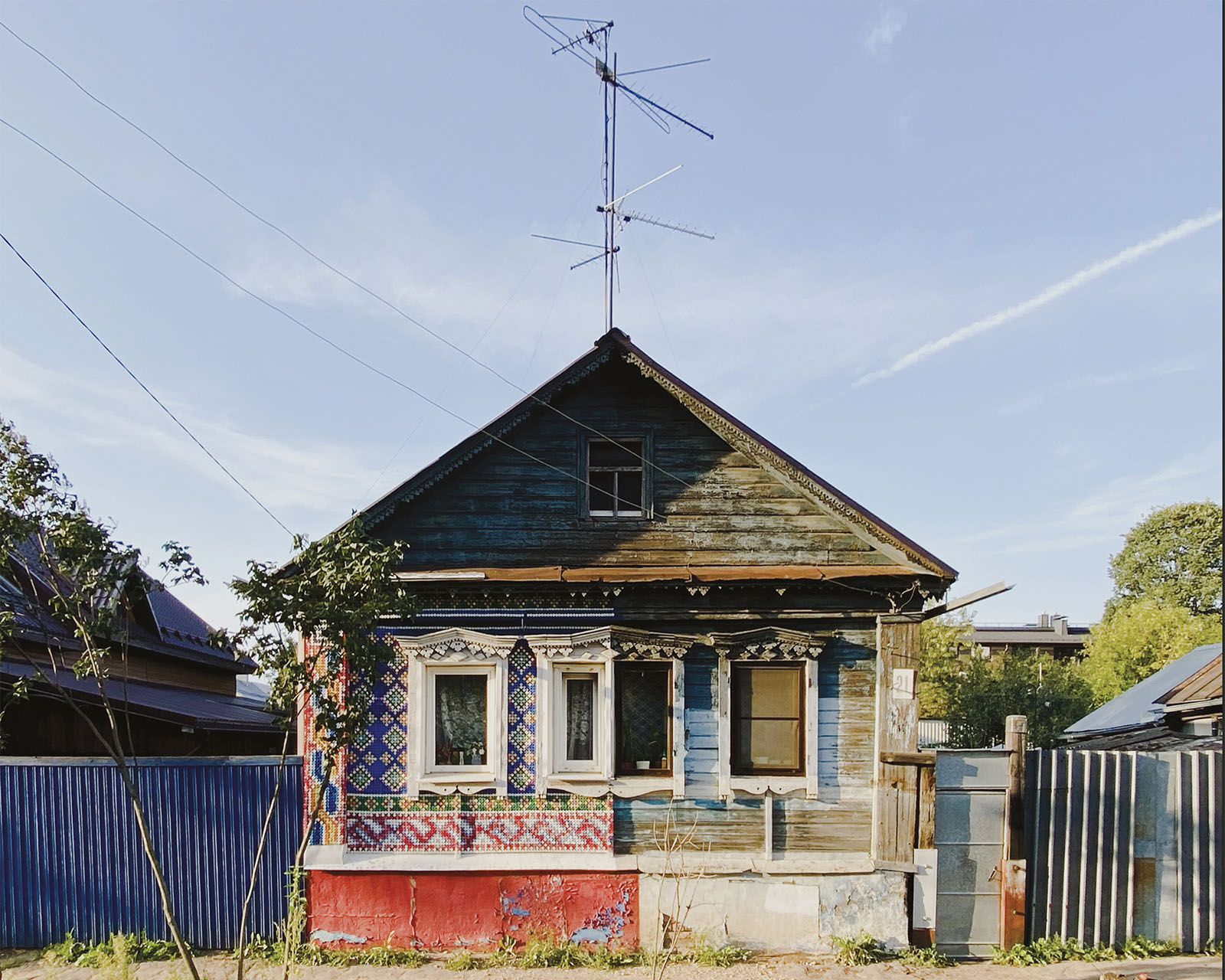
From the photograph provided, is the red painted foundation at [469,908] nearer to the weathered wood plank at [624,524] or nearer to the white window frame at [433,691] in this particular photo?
the white window frame at [433,691]

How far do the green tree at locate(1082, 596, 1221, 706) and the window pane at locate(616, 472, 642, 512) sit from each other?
26.2 meters

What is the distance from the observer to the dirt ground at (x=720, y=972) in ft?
27.4

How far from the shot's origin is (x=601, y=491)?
10078 millimetres

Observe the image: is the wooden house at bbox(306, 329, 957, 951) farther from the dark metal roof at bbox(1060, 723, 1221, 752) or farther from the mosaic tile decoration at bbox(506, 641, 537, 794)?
the dark metal roof at bbox(1060, 723, 1221, 752)

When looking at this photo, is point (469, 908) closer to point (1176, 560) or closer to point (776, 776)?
point (776, 776)

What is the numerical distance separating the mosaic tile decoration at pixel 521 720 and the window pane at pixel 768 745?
7.57ft

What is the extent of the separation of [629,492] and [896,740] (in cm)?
406

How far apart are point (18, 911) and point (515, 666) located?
580 centimetres

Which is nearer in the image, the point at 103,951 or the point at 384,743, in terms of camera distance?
the point at 103,951

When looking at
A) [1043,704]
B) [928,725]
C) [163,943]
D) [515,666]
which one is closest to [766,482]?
[515,666]

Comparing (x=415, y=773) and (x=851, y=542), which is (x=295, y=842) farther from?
(x=851, y=542)

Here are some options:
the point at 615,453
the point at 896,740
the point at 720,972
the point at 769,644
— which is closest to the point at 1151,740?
the point at 896,740

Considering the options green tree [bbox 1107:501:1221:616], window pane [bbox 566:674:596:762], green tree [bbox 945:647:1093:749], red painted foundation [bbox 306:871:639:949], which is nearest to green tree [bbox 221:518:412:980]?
red painted foundation [bbox 306:871:639:949]

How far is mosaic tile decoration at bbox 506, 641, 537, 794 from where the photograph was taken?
30.7 ft
